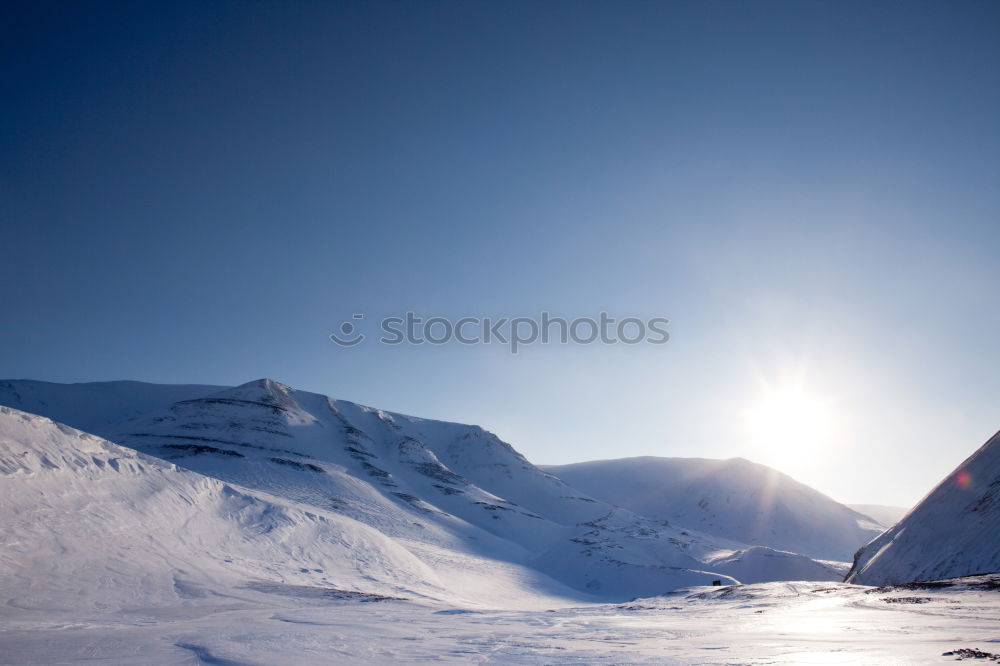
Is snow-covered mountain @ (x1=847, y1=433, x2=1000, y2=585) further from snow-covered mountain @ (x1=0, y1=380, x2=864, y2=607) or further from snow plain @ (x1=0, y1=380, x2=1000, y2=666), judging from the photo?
snow-covered mountain @ (x1=0, y1=380, x2=864, y2=607)

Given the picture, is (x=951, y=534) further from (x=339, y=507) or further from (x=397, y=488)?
(x=397, y=488)

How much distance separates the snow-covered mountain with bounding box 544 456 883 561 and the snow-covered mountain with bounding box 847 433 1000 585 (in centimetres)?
10392

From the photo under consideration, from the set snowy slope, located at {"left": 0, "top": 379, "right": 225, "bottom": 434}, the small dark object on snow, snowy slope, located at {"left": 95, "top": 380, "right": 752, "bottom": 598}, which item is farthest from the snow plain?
snowy slope, located at {"left": 0, "top": 379, "right": 225, "bottom": 434}

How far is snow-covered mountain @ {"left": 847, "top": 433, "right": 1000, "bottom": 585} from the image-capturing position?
24.0 m

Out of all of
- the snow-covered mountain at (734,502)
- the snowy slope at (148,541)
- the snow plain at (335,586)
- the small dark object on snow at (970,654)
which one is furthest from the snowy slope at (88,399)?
the small dark object on snow at (970,654)

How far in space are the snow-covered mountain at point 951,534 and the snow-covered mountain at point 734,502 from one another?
103923 millimetres

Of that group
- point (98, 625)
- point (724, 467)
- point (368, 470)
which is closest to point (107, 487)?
point (98, 625)

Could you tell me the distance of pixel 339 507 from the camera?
211 ft

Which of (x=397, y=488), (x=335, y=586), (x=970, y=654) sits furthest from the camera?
(x=397, y=488)

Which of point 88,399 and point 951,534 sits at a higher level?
point 88,399

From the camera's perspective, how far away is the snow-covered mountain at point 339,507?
28734mm

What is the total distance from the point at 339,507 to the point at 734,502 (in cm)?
11801

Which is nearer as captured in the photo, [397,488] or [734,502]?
[397,488]

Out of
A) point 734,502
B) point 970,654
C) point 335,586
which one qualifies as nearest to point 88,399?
point 335,586
